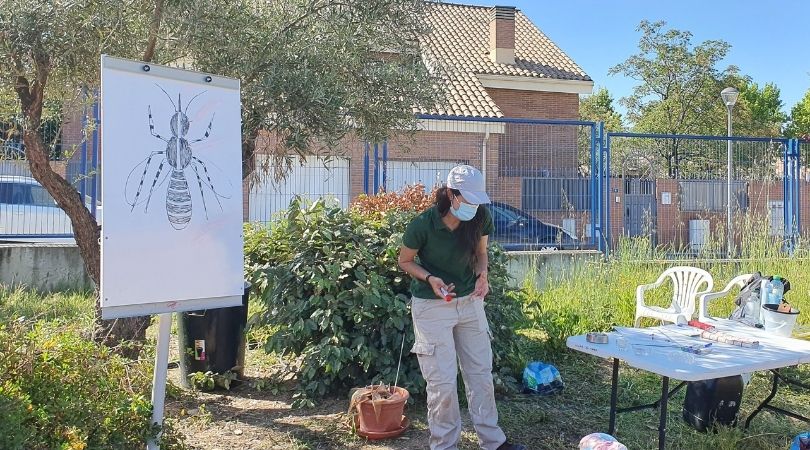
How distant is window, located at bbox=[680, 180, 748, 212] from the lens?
10.9m

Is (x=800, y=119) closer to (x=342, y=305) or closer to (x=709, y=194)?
(x=709, y=194)

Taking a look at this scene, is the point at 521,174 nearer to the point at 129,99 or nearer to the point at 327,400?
the point at 327,400

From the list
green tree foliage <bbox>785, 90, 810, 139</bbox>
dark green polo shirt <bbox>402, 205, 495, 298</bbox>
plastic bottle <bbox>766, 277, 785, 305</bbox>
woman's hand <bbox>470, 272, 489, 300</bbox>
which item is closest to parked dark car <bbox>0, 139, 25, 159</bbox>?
dark green polo shirt <bbox>402, 205, 495, 298</bbox>

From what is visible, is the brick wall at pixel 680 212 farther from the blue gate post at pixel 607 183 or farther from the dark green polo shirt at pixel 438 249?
the dark green polo shirt at pixel 438 249

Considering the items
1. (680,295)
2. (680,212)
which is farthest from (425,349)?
(680,212)

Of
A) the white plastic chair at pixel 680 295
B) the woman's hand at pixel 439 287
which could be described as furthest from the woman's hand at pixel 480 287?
the white plastic chair at pixel 680 295

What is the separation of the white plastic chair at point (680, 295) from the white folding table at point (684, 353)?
171 cm

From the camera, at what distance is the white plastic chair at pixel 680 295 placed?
21.9 feet

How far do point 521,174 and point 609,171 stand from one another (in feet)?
4.71

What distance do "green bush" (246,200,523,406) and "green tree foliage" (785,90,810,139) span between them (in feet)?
102

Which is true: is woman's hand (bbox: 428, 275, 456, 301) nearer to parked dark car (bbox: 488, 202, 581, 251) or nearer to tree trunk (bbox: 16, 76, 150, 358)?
tree trunk (bbox: 16, 76, 150, 358)

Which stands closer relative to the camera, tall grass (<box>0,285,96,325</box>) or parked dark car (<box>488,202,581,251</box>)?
tall grass (<box>0,285,96,325</box>)

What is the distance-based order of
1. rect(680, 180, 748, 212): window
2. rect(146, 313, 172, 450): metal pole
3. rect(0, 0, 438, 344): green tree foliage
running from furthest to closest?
rect(680, 180, 748, 212): window < rect(0, 0, 438, 344): green tree foliage < rect(146, 313, 172, 450): metal pole

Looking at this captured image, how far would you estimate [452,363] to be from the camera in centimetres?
400
